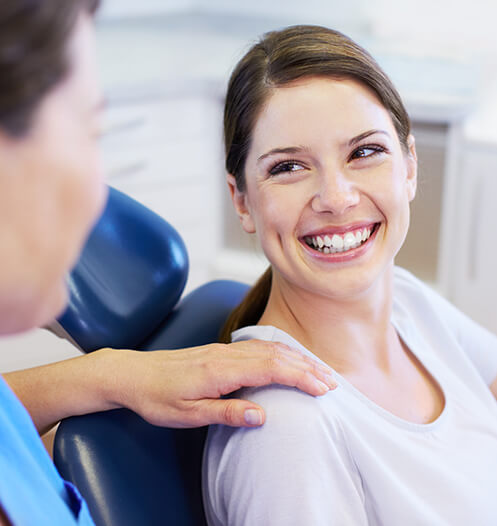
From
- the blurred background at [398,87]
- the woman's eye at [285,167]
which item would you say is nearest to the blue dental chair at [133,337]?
the woman's eye at [285,167]

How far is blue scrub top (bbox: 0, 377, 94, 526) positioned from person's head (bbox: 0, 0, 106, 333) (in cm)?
27

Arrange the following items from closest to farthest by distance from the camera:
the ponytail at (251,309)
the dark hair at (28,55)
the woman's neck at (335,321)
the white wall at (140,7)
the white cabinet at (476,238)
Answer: the dark hair at (28,55) < the woman's neck at (335,321) < the ponytail at (251,309) < the white cabinet at (476,238) < the white wall at (140,7)

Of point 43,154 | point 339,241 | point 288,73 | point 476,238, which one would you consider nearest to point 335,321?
point 339,241

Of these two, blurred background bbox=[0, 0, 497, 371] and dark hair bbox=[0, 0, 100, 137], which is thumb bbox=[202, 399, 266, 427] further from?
blurred background bbox=[0, 0, 497, 371]

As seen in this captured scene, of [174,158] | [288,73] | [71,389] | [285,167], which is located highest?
[288,73]

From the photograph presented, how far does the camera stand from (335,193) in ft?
3.24

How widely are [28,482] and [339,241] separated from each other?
1.67ft

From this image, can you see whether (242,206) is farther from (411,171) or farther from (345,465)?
(345,465)

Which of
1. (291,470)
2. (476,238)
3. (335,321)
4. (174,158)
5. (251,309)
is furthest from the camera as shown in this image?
(174,158)

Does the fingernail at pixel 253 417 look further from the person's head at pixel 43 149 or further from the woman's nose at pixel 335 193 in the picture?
the person's head at pixel 43 149

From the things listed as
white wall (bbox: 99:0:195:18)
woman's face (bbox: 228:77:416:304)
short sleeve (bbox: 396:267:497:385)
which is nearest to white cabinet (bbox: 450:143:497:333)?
short sleeve (bbox: 396:267:497:385)

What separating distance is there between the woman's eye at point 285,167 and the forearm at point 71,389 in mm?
326

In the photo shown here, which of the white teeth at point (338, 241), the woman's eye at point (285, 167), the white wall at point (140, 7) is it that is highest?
the white wall at point (140, 7)

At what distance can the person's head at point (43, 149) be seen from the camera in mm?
444
